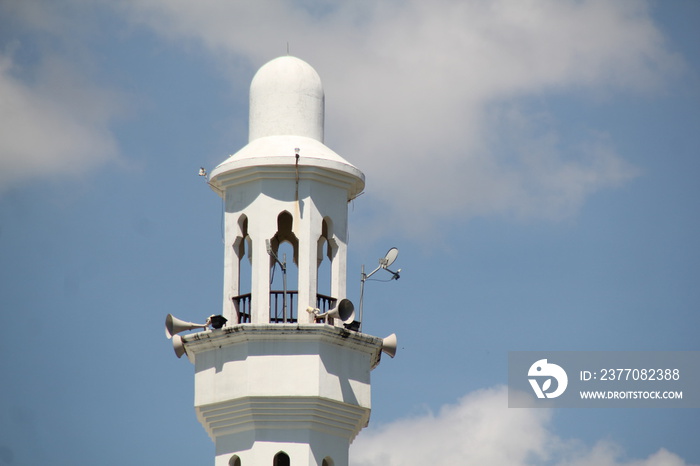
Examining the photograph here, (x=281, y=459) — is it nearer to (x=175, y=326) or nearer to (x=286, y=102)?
(x=175, y=326)

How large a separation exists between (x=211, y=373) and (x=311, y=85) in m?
8.17

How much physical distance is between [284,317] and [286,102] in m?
5.93

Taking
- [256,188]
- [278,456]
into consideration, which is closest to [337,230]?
[256,188]

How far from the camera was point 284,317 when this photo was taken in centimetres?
5694

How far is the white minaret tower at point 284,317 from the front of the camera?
5594 centimetres

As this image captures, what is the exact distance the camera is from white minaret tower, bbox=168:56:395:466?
55938 millimetres

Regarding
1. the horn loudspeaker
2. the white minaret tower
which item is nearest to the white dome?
the white minaret tower

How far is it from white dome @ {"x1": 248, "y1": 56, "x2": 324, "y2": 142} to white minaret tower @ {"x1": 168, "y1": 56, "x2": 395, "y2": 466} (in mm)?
26

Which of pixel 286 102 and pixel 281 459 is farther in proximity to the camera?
pixel 286 102

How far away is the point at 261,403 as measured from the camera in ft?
183

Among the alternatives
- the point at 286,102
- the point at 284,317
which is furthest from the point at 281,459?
the point at 286,102

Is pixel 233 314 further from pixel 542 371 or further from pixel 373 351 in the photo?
pixel 542 371

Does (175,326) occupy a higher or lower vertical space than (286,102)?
lower

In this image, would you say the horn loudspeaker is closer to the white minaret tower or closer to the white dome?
the white minaret tower
